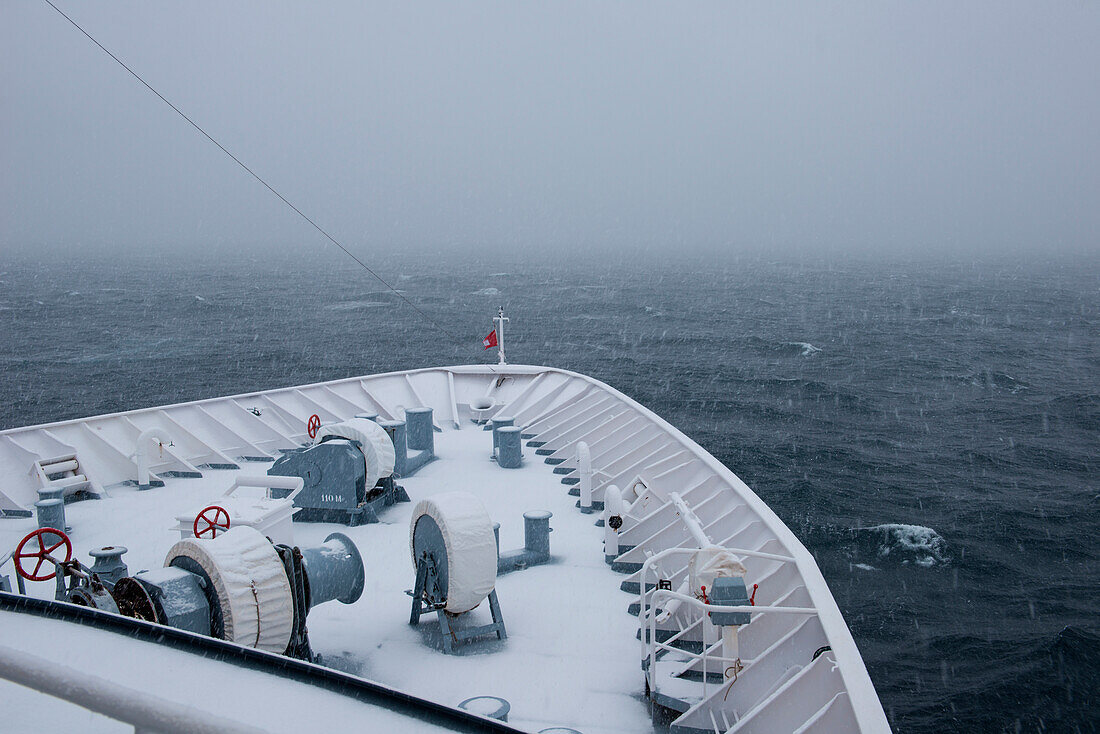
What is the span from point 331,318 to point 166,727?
88883 mm

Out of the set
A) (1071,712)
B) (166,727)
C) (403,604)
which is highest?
(166,727)

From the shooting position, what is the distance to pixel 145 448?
47.4ft

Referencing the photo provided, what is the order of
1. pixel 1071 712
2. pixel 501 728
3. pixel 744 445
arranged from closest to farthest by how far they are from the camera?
pixel 501 728
pixel 1071 712
pixel 744 445

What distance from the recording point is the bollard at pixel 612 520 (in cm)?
1093

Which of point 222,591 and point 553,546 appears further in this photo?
point 553,546

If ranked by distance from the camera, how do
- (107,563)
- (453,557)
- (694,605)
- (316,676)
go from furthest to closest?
(107,563), (453,557), (694,605), (316,676)

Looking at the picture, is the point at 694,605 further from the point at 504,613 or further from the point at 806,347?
the point at 806,347

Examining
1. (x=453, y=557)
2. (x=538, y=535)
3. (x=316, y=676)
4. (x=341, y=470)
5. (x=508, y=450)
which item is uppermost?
(x=316, y=676)

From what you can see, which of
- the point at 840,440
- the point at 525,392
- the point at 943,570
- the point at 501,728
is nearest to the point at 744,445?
the point at 840,440

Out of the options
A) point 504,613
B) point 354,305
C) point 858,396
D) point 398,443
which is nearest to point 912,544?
point 398,443

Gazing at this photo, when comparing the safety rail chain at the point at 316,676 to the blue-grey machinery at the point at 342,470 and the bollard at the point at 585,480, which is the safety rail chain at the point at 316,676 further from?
the bollard at the point at 585,480

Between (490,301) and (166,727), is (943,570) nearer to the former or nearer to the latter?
(166,727)

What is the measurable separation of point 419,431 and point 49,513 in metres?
6.60

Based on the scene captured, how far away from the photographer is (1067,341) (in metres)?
70.5
